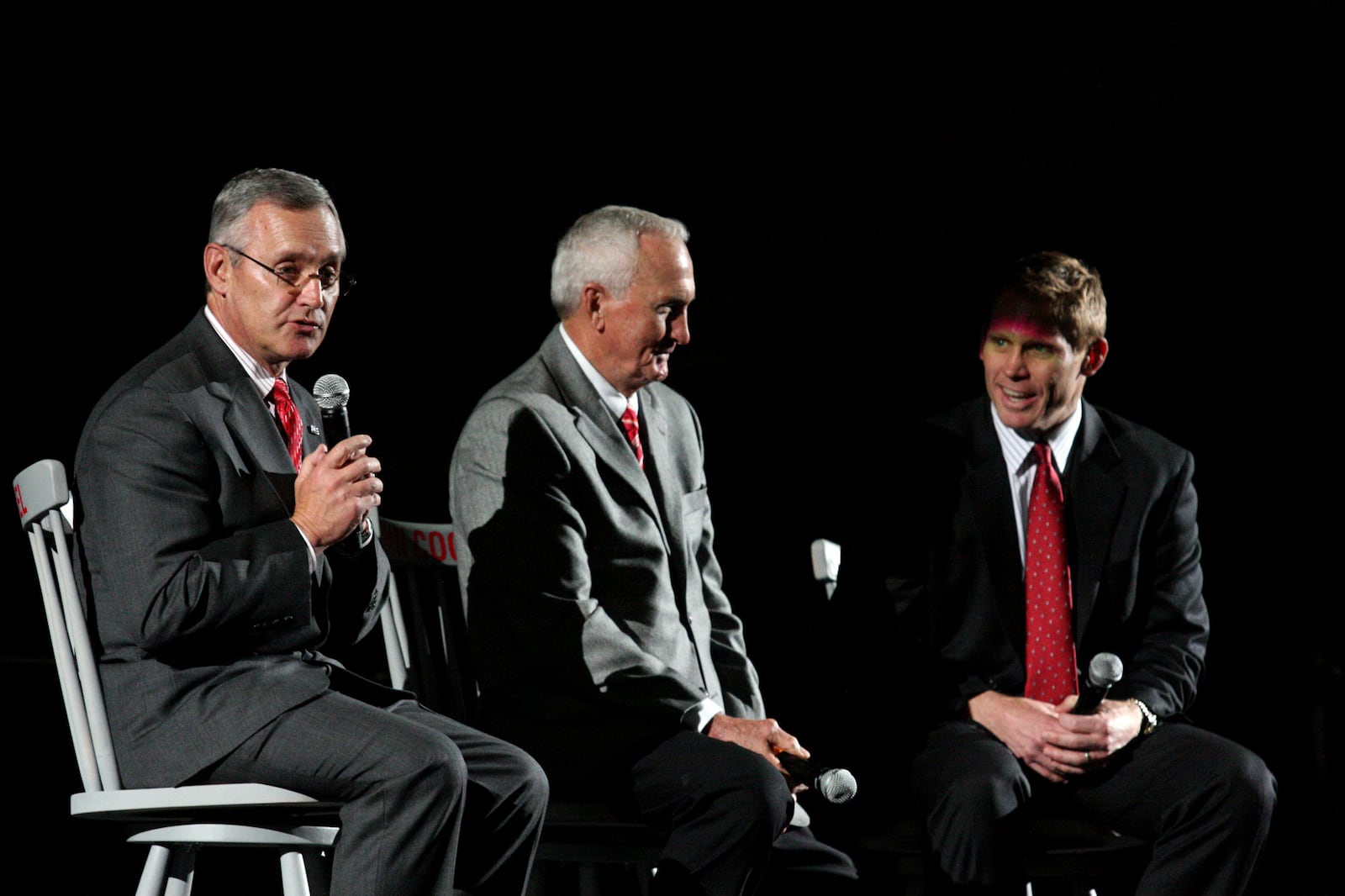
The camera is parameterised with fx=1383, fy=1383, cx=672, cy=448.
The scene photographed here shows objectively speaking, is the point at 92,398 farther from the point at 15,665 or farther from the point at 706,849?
the point at 706,849

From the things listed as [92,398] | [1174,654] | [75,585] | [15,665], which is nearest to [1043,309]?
[1174,654]

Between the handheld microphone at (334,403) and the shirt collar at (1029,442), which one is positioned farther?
the shirt collar at (1029,442)

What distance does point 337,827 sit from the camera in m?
1.83

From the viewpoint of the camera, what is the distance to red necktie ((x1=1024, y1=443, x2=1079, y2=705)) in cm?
228

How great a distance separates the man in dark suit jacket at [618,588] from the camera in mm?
1918

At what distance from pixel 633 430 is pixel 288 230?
686 millimetres

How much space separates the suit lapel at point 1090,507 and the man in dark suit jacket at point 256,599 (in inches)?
40.3

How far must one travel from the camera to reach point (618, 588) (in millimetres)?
2119

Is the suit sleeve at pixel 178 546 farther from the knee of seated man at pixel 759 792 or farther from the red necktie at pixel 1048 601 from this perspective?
the red necktie at pixel 1048 601

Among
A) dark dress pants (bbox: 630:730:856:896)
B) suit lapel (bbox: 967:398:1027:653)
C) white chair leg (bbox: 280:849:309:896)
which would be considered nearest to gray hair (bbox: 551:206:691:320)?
suit lapel (bbox: 967:398:1027:653)

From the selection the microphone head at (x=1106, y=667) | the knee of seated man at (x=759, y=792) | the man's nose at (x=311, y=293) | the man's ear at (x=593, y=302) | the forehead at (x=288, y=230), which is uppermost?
the forehead at (x=288, y=230)

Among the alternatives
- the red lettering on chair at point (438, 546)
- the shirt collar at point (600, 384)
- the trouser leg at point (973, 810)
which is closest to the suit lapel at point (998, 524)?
the trouser leg at point (973, 810)

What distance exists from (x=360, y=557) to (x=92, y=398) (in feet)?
4.36

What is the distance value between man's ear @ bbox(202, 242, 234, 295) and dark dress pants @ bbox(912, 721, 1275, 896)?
1.25 meters
